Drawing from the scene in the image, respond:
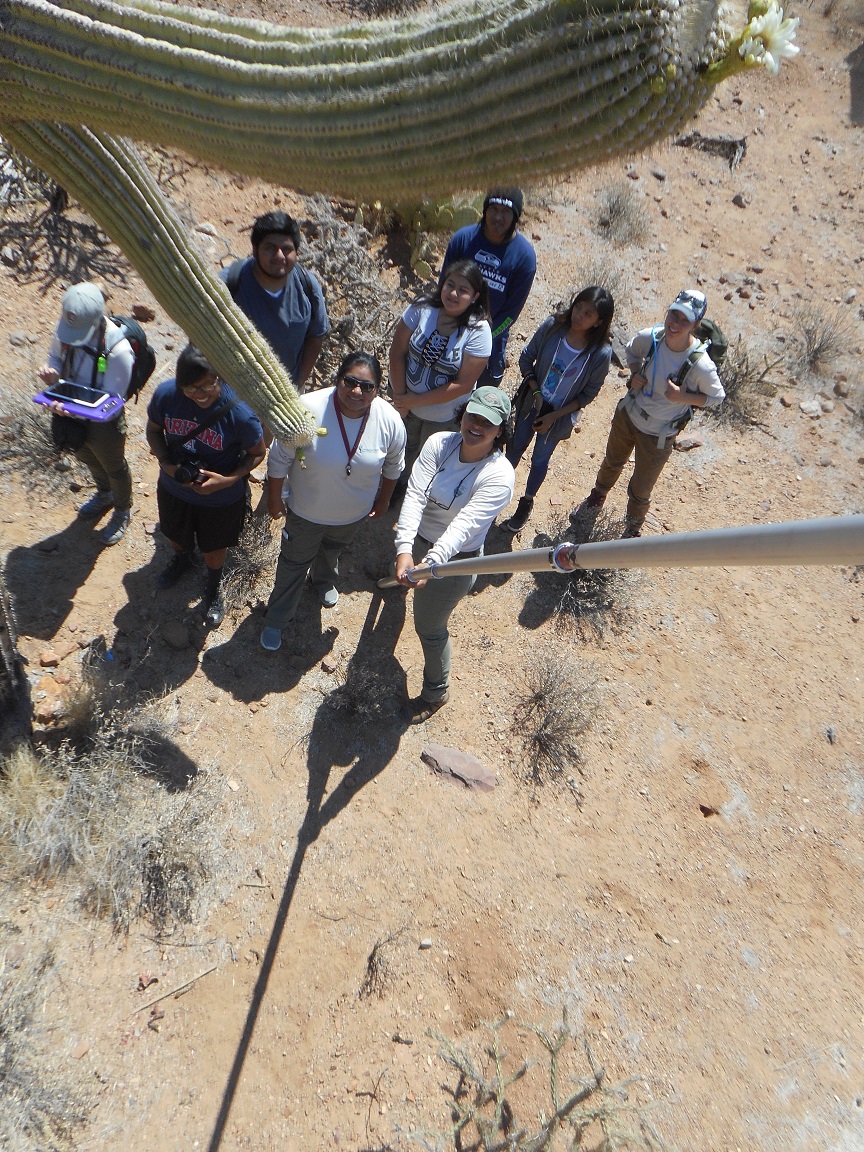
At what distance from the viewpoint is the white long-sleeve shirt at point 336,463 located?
136 inches

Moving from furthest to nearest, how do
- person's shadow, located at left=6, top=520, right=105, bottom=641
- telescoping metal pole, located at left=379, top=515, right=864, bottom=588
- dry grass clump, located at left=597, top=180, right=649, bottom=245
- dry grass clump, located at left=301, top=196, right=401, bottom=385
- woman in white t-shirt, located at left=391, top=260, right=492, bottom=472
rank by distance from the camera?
dry grass clump, located at left=597, top=180, right=649, bottom=245 → dry grass clump, located at left=301, top=196, right=401, bottom=385 → person's shadow, located at left=6, top=520, right=105, bottom=641 → woman in white t-shirt, located at left=391, top=260, right=492, bottom=472 → telescoping metal pole, located at left=379, top=515, right=864, bottom=588

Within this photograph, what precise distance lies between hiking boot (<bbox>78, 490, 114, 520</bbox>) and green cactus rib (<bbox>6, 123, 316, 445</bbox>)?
7.90 ft

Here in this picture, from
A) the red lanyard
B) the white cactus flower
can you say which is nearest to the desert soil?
the white cactus flower

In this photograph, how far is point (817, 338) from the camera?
793 cm

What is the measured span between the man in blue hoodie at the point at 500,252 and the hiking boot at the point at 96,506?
2655 mm

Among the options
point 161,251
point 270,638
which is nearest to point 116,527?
point 270,638

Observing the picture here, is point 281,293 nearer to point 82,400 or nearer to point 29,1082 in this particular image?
point 82,400

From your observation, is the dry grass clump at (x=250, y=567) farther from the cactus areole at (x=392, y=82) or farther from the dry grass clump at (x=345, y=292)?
the cactus areole at (x=392, y=82)

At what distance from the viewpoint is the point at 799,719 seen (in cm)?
505

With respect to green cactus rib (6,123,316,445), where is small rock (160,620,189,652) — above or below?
below

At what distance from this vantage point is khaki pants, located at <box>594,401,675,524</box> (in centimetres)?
487

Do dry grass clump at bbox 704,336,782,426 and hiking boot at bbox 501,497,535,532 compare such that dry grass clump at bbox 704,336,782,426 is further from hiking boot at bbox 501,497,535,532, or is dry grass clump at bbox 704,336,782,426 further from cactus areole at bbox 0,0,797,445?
cactus areole at bbox 0,0,797,445

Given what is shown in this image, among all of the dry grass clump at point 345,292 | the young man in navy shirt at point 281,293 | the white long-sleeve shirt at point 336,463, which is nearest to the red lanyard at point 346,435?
the white long-sleeve shirt at point 336,463

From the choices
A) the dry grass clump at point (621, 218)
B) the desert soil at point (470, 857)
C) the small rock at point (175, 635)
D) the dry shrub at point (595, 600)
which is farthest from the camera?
the dry grass clump at point (621, 218)
